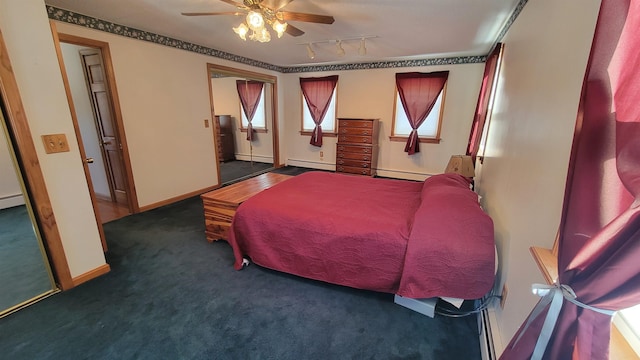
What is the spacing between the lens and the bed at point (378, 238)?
1.53 meters

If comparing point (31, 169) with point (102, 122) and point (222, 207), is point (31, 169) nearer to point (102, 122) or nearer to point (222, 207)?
point (222, 207)

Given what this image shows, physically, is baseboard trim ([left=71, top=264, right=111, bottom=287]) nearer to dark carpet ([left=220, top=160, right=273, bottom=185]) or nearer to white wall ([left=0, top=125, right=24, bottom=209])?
white wall ([left=0, top=125, right=24, bottom=209])

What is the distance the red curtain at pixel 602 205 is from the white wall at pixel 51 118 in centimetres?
278

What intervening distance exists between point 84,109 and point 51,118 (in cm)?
216

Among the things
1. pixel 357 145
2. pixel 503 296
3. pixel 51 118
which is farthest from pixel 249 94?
pixel 503 296

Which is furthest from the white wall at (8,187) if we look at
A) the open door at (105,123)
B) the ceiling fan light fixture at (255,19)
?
the ceiling fan light fixture at (255,19)

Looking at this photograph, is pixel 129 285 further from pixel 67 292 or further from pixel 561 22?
pixel 561 22

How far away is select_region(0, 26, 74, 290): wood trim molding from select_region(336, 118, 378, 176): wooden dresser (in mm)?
4109

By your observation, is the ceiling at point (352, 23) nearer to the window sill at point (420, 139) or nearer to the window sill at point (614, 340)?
the window sill at point (420, 139)

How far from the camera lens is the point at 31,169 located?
65.7 inches

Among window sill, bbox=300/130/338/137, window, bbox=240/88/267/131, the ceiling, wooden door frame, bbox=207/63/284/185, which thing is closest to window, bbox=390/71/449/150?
the ceiling

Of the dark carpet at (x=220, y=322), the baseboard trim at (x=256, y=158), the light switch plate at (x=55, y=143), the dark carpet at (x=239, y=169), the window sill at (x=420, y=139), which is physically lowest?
the dark carpet at (x=220, y=322)

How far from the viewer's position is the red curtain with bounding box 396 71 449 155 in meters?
4.47

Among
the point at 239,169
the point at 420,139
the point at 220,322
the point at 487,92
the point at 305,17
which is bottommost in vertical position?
the point at 220,322
